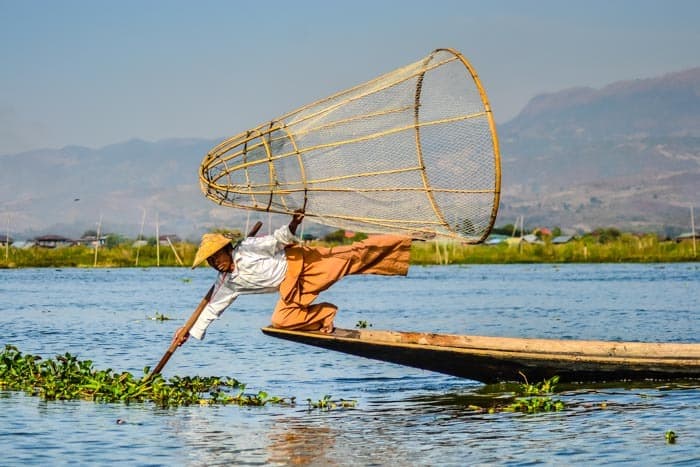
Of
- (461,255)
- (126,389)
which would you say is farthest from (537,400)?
(461,255)

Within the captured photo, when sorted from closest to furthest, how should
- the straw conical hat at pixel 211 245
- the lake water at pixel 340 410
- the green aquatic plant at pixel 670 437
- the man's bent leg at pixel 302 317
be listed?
the lake water at pixel 340 410, the green aquatic plant at pixel 670 437, the straw conical hat at pixel 211 245, the man's bent leg at pixel 302 317

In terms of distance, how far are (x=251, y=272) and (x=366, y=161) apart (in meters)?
1.35

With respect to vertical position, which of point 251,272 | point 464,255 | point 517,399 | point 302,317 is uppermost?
point 464,255

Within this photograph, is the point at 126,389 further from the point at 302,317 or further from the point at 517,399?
the point at 517,399

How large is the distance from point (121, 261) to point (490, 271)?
15692mm

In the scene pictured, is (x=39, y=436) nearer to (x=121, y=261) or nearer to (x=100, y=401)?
(x=100, y=401)

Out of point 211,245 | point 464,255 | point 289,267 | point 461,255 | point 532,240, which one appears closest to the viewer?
point 211,245

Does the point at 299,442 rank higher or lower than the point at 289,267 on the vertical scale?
lower

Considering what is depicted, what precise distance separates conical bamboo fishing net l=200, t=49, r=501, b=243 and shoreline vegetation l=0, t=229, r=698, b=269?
39.1 m

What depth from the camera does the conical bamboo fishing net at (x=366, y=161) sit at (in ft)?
33.0

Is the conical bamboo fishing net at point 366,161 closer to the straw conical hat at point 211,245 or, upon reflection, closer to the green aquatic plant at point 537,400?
the straw conical hat at point 211,245

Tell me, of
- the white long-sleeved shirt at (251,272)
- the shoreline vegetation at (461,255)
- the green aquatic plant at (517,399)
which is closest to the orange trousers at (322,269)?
the white long-sleeved shirt at (251,272)

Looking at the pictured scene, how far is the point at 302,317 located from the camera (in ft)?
34.1

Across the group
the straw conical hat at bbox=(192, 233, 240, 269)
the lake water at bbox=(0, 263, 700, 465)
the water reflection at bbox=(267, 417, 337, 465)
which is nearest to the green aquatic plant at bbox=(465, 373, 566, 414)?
the lake water at bbox=(0, 263, 700, 465)
